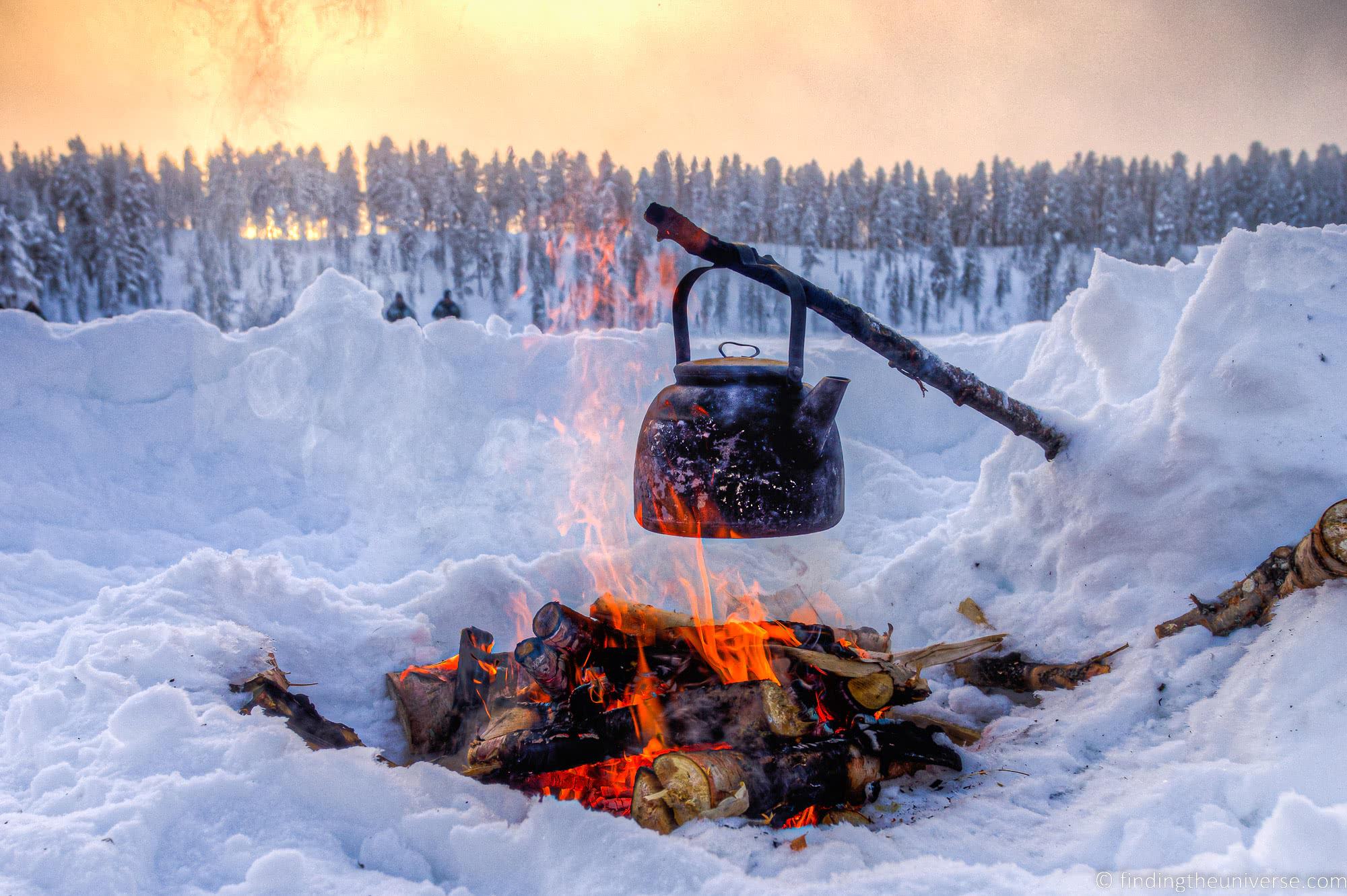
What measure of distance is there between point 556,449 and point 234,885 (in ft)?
17.4

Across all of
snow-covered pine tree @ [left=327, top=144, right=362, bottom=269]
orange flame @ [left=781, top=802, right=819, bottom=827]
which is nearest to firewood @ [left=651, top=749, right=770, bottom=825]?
orange flame @ [left=781, top=802, right=819, bottom=827]

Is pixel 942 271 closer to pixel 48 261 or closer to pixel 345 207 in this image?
pixel 345 207

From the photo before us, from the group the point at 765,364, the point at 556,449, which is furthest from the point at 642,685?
the point at 556,449

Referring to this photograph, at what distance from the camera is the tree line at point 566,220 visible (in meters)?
33.1

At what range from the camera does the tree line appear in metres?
33.1

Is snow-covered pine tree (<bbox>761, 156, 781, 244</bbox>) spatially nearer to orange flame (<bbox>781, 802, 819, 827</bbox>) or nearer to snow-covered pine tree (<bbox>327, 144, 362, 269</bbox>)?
snow-covered pine tree (<bbox>327, 144, 362, 269</bbox>)

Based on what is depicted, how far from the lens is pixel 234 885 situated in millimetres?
1900

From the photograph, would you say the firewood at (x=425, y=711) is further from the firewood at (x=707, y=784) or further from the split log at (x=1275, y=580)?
the split log at (x=1275, y=580)

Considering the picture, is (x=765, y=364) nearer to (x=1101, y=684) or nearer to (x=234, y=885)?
(x=1101, y=684)

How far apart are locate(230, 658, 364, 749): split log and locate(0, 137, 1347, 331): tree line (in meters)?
27.5

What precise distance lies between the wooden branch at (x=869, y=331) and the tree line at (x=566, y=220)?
2692 cm

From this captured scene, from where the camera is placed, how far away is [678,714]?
2.74m

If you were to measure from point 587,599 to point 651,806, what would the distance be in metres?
2.04

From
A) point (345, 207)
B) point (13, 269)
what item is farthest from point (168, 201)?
point (13, 269)
